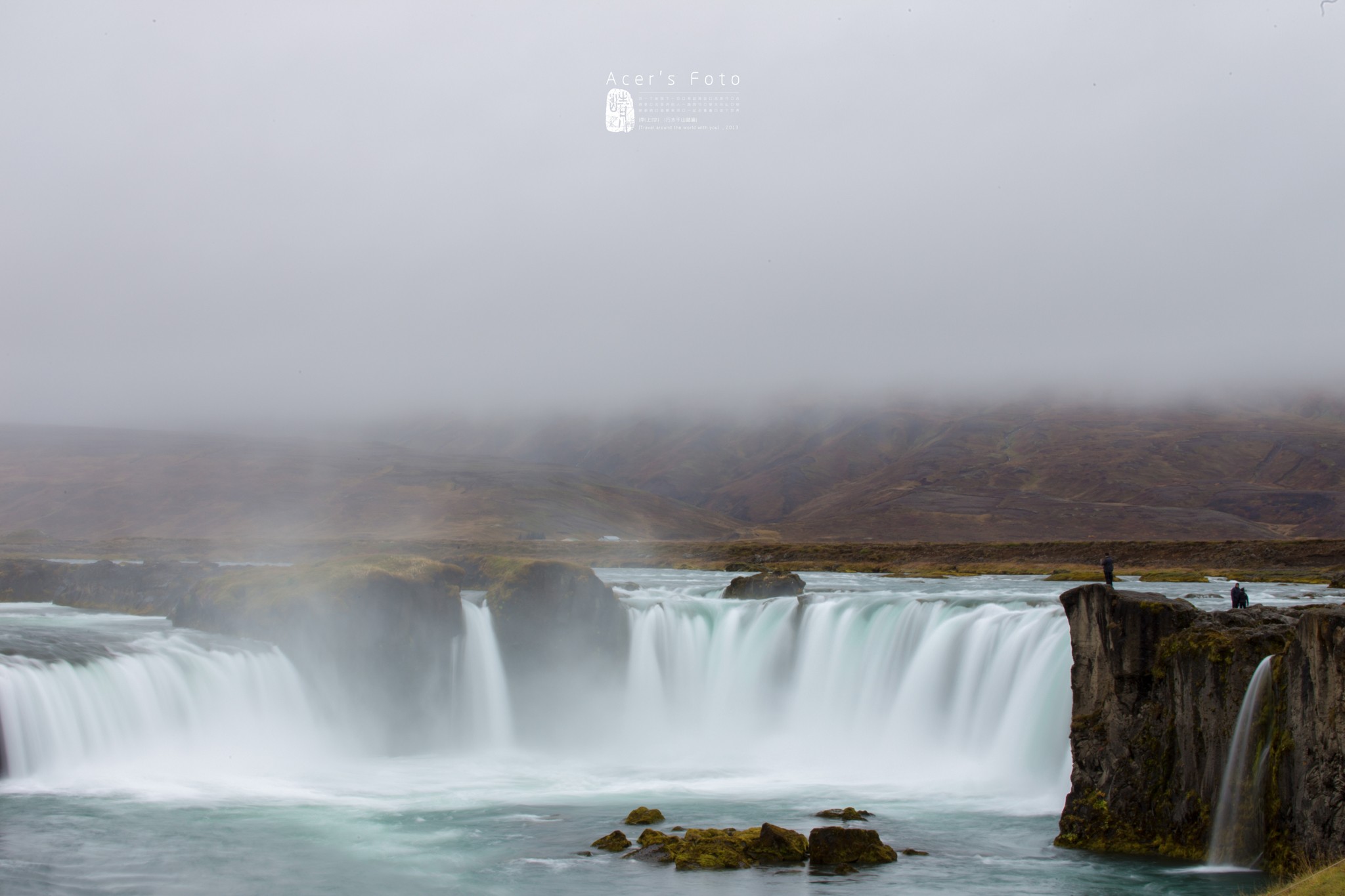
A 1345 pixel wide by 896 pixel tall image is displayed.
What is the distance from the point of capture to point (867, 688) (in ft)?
139

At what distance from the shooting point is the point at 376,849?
2652 centimetres

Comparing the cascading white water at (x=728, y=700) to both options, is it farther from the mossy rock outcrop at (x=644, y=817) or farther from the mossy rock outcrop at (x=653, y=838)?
the mossy rock outcrop at (x=653, y=838)

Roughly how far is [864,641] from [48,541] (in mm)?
156265

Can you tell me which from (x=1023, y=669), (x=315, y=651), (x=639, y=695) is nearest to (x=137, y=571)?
(x=315, y=651)

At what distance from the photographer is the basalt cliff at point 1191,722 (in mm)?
20375

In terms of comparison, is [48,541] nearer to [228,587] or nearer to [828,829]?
[228,587]

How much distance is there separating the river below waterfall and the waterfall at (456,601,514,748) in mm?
96

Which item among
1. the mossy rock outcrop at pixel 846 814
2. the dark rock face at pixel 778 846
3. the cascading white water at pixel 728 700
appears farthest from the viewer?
the cascading white water at pixel 728 700

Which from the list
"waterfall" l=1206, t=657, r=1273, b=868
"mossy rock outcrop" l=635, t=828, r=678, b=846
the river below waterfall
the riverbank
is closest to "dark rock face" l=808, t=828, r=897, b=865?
the river below waterfall

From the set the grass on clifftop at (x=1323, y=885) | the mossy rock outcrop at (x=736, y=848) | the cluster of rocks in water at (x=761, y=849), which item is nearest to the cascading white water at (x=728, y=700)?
the cluster of rocks in water at (x=761, y=849)

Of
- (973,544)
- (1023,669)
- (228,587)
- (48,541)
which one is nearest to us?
(1023,669)

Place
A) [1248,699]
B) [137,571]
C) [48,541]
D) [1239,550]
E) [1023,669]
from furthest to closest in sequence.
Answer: [48,541], [1239,550], [137,571], [1023,669], [1248,699]

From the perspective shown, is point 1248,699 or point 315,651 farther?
point 315,651

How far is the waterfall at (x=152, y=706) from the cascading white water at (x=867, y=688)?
14460 mm
